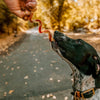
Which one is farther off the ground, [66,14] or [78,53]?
[66,14]

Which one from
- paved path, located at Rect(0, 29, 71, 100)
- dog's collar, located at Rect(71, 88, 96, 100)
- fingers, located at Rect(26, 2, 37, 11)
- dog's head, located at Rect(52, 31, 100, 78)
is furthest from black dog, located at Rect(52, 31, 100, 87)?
paved path, located at Rect(0, 29, 71, 100)

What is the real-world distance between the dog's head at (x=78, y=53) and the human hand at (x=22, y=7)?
0.35m

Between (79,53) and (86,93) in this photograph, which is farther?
(86,93)

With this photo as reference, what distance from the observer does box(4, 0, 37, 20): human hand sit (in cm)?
100

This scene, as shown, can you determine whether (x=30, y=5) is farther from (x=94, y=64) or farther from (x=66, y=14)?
(x=66, y=14)

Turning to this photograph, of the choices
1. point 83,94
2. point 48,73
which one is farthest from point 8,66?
point 83,94

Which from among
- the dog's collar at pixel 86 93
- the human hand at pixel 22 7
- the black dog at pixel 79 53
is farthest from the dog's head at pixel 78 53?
the human hand at pixel 22 7

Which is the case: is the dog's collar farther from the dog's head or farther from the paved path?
the paved path

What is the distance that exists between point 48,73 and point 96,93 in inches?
155

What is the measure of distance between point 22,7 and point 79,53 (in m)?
0.75

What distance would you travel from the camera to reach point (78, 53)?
3.86 ft

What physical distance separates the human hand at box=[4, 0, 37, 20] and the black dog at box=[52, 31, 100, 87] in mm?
348

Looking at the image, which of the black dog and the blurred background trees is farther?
the blurred background trees

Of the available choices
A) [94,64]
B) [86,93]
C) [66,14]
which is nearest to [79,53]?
[94,64]
